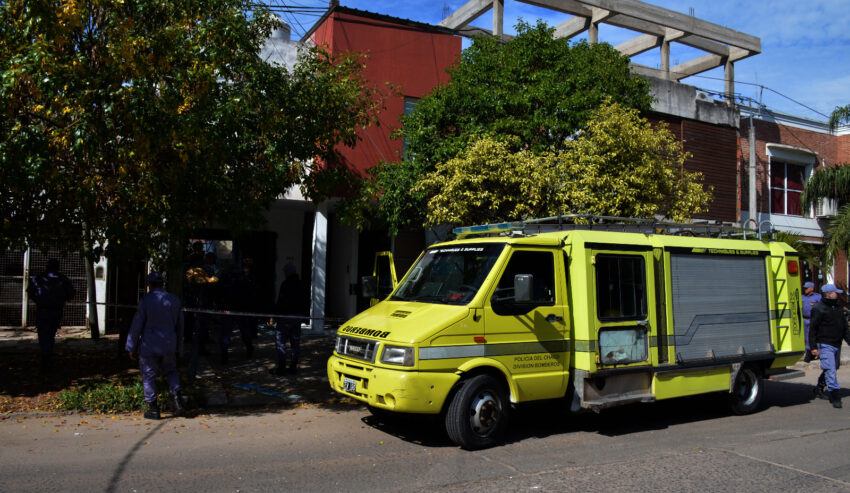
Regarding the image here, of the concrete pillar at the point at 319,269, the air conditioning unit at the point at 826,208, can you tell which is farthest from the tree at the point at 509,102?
the air conditioning unit at the point at 826,208

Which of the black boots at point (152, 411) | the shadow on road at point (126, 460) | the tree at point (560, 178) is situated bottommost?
the shadow on road at point (126, 460)

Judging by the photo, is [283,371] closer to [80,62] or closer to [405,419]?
[405,419]

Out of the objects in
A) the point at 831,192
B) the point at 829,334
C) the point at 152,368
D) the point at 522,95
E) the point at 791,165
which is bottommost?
the point at 152,368

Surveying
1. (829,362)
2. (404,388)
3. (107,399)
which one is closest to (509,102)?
(829,362)

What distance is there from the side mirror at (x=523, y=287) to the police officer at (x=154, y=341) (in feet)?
14.0

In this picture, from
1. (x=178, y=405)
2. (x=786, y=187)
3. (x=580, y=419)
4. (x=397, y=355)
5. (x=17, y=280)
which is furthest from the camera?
(x=786, y=187)

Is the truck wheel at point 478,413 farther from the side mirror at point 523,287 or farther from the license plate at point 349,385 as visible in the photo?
the license plate at point 349,385

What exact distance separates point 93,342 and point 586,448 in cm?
995

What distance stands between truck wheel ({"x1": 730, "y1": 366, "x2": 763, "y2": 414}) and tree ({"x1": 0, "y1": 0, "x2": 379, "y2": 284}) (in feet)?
23.3

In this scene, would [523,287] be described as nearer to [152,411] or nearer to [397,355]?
[397,355]

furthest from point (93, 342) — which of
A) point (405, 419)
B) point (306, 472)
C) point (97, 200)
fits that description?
point (306, 472)

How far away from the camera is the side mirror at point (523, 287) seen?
6.43 metres

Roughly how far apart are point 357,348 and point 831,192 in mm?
20585

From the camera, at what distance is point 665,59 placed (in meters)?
22.4
